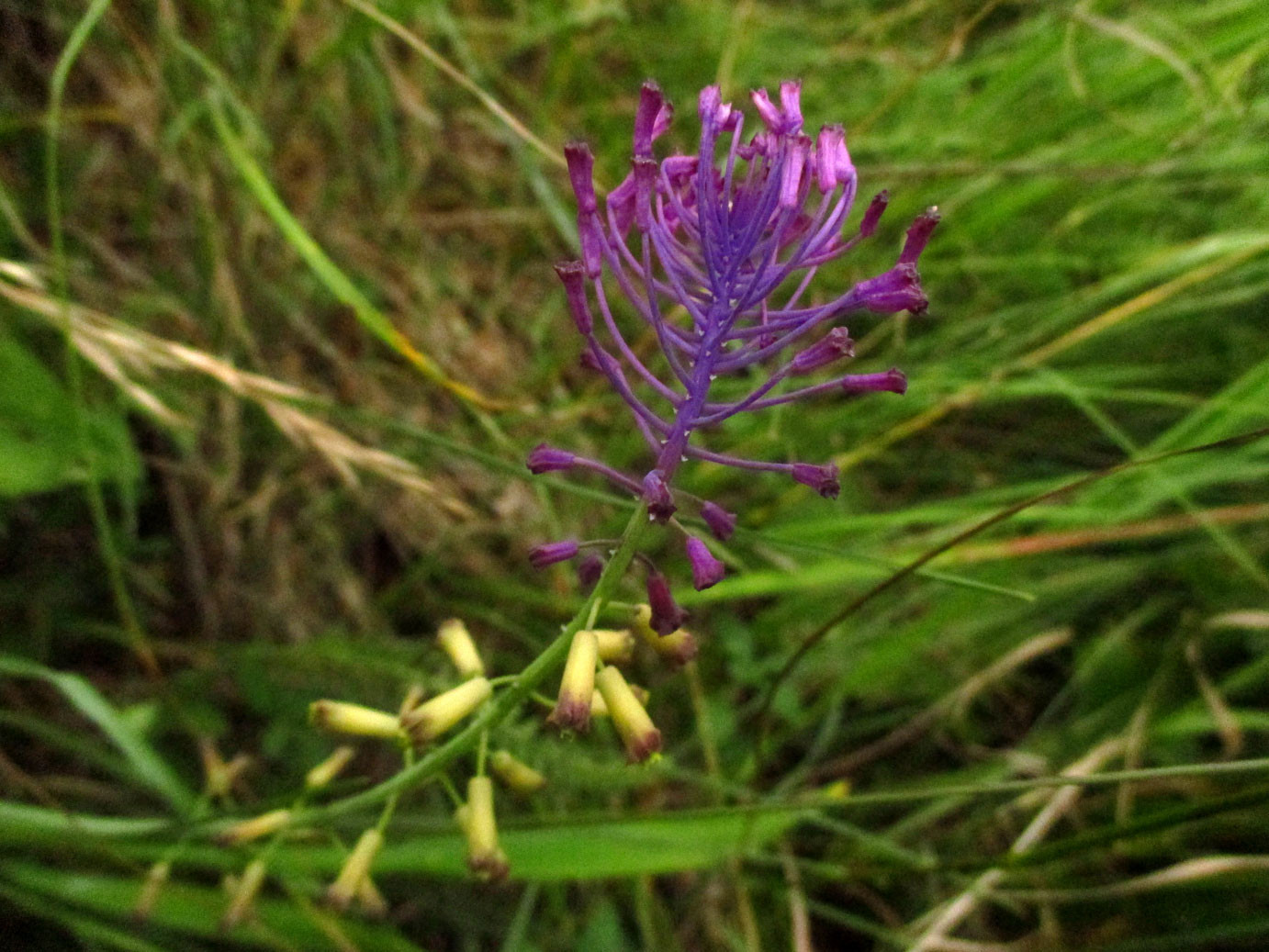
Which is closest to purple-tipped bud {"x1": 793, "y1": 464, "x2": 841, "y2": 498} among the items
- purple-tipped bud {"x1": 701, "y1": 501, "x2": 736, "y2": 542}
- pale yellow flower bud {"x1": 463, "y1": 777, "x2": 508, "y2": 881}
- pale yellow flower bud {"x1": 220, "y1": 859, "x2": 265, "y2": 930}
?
purple-tipped bud {"x1": 701, "y1": 501, "x2": 736, "y2": 542}

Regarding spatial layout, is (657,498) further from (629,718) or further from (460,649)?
(460,649)

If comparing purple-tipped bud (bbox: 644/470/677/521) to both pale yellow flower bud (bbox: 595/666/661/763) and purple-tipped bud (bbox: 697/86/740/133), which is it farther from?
purple-tipped bud (bbox: 697/86/740/133)

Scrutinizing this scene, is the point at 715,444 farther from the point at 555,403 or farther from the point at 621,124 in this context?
the point at 621,124

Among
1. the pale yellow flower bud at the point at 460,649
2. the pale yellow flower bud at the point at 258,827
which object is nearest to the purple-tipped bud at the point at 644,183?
the pale yellow flower bud at the point at 460,649

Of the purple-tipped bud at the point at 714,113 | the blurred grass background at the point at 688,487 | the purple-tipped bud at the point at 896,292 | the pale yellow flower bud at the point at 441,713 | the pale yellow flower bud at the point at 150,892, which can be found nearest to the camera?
the purple-tipped bud at the point at 896,292

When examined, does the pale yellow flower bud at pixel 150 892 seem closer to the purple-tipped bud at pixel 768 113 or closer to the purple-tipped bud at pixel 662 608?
the purple-tipped bud at pixel 662 608

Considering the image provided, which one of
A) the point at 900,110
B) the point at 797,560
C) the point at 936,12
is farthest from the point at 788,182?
the point at 936,12
